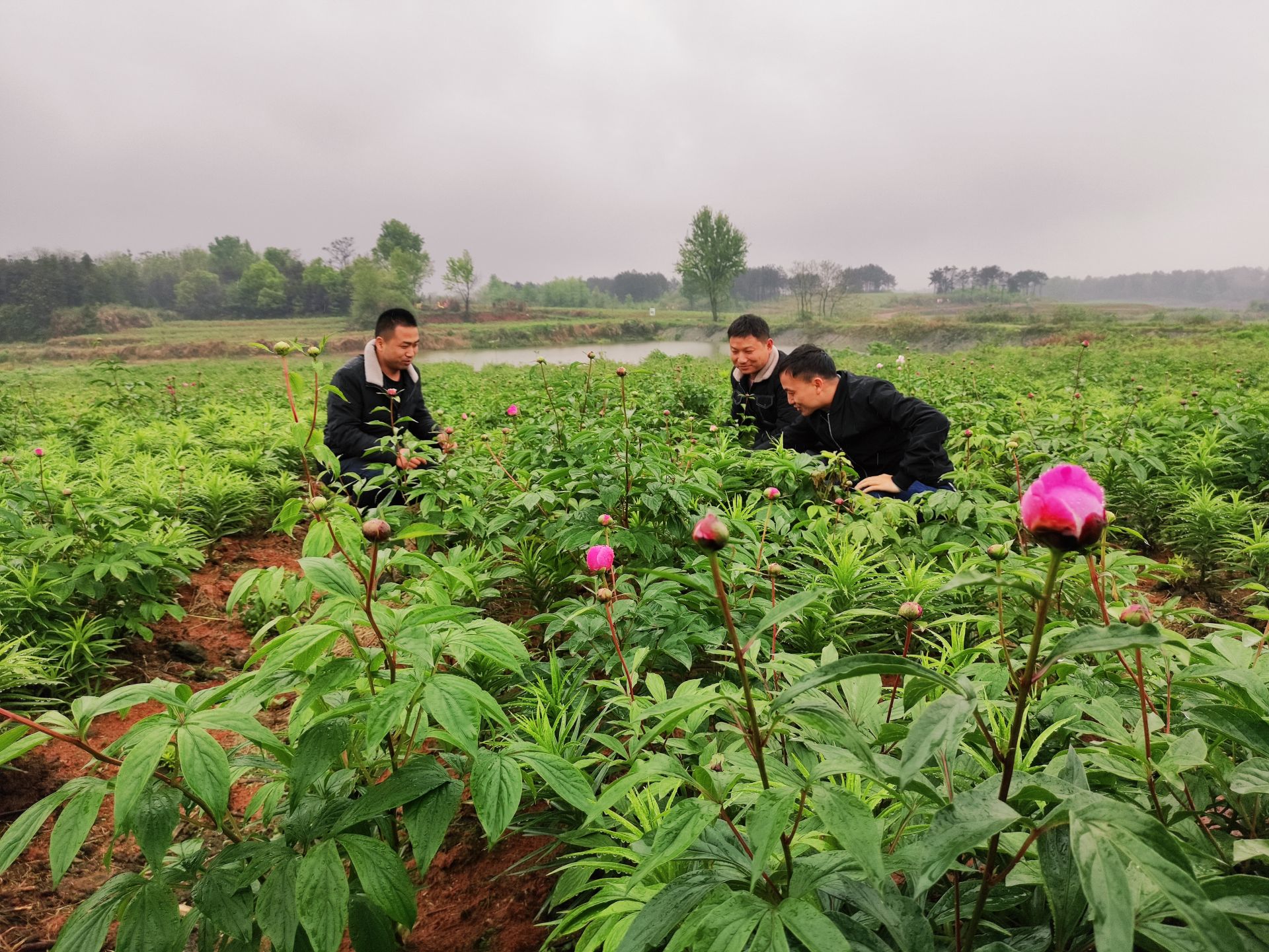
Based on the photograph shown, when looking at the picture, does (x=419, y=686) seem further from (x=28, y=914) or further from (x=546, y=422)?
(x=546, y=422)

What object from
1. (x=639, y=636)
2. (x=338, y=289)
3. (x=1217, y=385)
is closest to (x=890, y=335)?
(x=1217, y=385)

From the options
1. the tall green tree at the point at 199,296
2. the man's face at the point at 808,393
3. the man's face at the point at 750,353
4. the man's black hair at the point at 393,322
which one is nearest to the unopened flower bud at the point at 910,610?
the man's face at the point at 808,393

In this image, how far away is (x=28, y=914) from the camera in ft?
4.65

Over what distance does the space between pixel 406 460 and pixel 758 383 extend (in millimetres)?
2896

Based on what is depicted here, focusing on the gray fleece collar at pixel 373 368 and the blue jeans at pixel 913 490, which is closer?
the blue jeans at pixel 913 490

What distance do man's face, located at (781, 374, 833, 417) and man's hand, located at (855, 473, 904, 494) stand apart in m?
0.55

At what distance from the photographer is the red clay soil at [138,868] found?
1191 millimetres

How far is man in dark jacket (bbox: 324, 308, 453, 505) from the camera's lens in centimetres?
363

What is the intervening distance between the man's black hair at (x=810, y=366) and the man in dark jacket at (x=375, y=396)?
210cm

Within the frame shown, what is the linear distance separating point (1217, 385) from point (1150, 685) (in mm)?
7002

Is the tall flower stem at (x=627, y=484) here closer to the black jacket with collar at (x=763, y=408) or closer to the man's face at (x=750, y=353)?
the black jacket with collar at (x=763, y=408)

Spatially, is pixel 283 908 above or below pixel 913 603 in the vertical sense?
below

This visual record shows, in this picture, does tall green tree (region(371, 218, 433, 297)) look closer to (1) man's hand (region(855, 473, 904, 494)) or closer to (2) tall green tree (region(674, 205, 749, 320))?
(2) tall green tree (region(674, 205, 749, 320))

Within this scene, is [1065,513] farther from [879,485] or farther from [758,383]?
[758,383]
